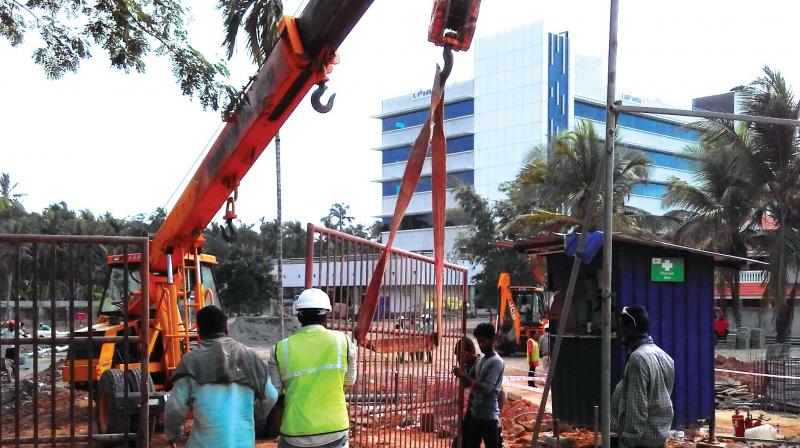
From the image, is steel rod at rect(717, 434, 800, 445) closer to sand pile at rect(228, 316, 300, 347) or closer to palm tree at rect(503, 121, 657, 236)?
palm tree at rect(503, 121, 657, 236)

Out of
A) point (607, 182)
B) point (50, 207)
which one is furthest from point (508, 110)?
point (607, 182)

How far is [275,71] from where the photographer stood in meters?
7.39

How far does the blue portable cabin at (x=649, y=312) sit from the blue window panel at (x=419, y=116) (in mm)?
56299

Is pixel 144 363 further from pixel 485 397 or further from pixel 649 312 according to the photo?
pixel 649 312

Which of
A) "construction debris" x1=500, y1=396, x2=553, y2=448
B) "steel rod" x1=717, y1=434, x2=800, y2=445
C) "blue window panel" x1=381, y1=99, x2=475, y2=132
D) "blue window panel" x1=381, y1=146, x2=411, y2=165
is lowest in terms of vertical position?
"construction debris" x1=500, y1=396, x2=553, y2=448

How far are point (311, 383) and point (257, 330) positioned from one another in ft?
102

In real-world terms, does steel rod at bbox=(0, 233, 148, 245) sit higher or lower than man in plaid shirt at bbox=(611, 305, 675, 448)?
higher

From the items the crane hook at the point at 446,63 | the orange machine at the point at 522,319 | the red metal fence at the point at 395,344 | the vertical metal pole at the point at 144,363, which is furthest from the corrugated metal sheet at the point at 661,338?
the orange machine at the point at 522,319

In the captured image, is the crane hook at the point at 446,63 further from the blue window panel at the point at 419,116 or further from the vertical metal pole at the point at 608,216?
the blue window panel at the point at 419,116

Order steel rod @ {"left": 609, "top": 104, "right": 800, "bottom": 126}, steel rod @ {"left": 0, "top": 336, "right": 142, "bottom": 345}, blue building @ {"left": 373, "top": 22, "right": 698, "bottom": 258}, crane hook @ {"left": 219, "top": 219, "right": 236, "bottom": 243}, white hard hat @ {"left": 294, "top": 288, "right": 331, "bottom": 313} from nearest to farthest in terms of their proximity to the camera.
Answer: white hard hat @ {"left": 294, "top": 288, "right": 331, "bottom": 313} → steel rod @ {"left": 0, "top": 336, "right": 142, "bottom": 345} → steel rod @ {"left": 609, "top": 104, "right": 800, "bottom": 126} → crane hook @ {"left": 219, "top": 219, "right": 236, "bottom": 243} → blue building @ {"left": 373, "top": 22, "right": 698, "bottom": 258}

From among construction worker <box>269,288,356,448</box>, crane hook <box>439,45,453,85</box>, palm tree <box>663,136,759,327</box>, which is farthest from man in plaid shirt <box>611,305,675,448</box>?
palm tree <box>663,136,759,327</box>

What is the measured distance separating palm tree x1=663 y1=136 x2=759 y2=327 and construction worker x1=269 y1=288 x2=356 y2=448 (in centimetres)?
2232

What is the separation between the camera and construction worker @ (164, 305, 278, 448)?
4430 millimetres

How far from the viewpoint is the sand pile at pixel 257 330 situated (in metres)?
34.2
